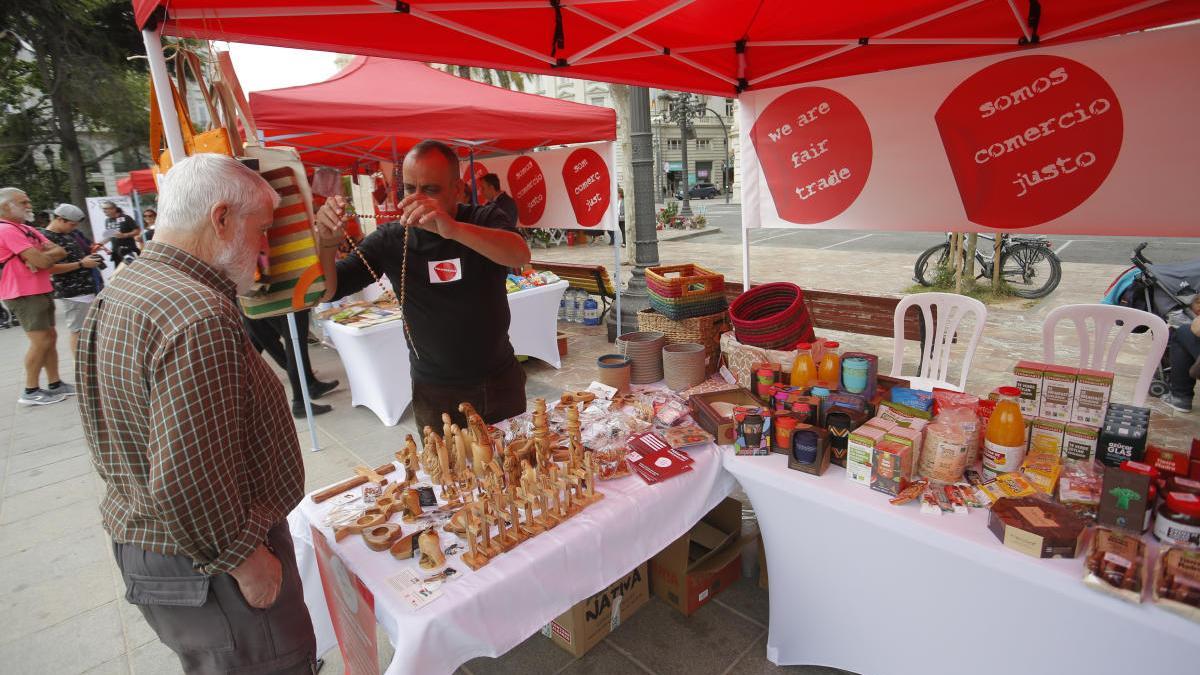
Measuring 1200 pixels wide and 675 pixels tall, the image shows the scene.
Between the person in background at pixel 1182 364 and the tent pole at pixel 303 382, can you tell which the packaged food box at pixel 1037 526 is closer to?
the person in background at pixel 1182 364

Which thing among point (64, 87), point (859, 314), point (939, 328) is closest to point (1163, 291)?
point (859, 314)

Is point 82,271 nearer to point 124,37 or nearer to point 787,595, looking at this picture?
point 787,595

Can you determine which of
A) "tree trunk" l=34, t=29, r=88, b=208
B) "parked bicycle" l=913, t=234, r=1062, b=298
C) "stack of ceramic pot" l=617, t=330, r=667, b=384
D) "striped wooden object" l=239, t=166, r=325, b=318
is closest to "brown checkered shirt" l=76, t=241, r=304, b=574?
"striped wooden object" l=239, t=166, r=325, b=318

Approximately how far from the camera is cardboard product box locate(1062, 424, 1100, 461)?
1.62 meters

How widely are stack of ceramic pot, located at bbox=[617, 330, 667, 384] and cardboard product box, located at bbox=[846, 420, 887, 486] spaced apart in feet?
3.46

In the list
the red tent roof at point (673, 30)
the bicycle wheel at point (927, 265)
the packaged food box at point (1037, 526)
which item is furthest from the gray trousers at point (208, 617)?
the bicycle wheel at point (927, 265)

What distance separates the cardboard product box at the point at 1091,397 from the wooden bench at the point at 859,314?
271 cm

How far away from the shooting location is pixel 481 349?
7.54 ft

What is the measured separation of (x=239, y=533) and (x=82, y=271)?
7188mm

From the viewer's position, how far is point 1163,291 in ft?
14.4

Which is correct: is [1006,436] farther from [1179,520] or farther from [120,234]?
[120,234]

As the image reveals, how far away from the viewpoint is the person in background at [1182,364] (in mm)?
4020

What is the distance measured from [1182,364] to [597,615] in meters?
4.78

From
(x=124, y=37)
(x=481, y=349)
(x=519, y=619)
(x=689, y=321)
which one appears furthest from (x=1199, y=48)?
(x=124, y=37)
